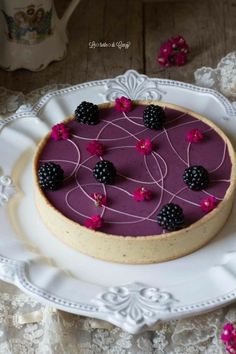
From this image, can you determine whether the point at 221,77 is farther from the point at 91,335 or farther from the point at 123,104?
the point at 91,335

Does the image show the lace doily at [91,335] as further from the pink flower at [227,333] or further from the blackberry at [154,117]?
the blackberry at [154,117]

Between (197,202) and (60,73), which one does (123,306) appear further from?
(60,73)

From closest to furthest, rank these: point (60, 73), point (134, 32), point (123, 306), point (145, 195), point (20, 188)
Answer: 1. point (123, 306)
2. point (145, 195)
3. point (20, 188)
4. point (60, 73)
5. point (134, 32)

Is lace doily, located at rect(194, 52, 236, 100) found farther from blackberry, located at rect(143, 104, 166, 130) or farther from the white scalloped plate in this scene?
blackberry, located at rect(143, 104, 166, 130)

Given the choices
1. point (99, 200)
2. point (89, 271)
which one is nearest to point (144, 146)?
point (99, 200)

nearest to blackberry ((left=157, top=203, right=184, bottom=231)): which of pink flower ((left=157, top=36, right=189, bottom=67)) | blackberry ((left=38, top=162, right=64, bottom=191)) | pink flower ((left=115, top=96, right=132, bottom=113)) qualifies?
blackberry ((left=38, top=162, right=64, bottom=191))

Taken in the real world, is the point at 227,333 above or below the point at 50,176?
below

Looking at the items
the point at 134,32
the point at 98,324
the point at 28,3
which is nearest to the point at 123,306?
the point at 98,324
